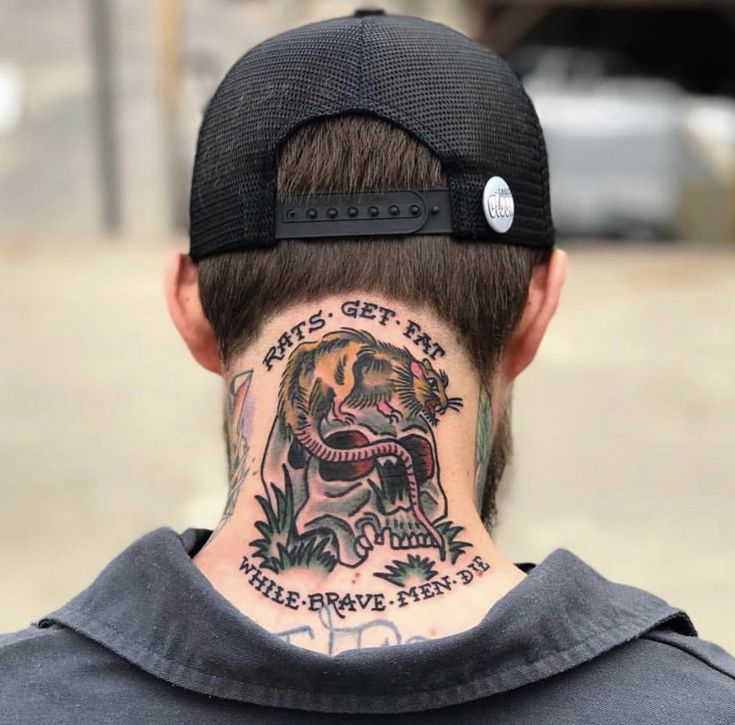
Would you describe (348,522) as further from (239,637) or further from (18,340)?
(18,340)

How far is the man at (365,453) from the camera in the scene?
116 cm

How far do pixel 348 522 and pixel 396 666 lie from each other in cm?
21

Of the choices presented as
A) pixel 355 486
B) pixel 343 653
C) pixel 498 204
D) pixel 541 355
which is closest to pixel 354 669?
pixel 343 653

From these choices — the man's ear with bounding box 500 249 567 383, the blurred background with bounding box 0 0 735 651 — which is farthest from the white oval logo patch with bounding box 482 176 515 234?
the blurred background with bounding box 0 0 735 651

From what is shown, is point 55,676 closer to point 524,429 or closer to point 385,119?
point 385,119

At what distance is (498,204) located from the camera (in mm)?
1399

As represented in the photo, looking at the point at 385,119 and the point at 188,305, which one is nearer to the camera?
the point at 385,119

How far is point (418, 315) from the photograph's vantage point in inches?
53.2

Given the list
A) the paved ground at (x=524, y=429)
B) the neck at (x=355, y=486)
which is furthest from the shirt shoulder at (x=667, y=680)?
the paved ground at (x=524, y=429)

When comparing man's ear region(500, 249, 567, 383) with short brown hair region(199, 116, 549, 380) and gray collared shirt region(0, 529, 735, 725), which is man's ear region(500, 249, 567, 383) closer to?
short brown hair region(199, 116, 549, 380)

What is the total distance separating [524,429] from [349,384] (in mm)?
4507

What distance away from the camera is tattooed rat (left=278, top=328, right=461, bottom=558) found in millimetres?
1327

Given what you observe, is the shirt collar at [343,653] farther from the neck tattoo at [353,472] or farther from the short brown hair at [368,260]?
the short brown hair at [368,260]

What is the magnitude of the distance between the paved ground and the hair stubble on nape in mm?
3142
